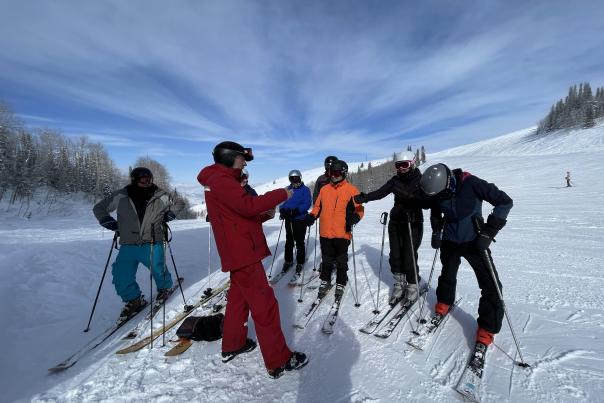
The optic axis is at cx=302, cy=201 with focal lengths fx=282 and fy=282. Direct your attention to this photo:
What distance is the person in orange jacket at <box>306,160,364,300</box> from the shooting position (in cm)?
462

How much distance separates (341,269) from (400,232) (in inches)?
46.4

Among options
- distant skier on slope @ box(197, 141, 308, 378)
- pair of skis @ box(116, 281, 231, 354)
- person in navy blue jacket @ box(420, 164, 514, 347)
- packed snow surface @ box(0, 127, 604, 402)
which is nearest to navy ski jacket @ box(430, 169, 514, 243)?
person in navy blue jacket @ box(420, 164, 514, 347)

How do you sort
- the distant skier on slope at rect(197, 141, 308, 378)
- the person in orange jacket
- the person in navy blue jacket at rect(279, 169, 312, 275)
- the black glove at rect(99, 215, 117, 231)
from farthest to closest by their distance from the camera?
the person in navy blue jacket at rect(279, 169, 312, 275) < the black glove at rect(99, 215, 117, 231) < the person in orange jacket < the distant skier on slope at rect(197, 141, 308, 378)

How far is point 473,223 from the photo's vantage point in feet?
11.2

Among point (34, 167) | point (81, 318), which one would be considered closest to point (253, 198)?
point (81, 318)

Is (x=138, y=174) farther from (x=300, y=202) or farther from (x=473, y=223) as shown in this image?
(x=473, y=223)

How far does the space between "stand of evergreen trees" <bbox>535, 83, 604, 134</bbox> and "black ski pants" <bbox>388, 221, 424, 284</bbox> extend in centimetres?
10070

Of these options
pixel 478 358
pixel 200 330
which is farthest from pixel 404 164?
pixel 200 330

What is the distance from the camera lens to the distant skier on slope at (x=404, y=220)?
442cm

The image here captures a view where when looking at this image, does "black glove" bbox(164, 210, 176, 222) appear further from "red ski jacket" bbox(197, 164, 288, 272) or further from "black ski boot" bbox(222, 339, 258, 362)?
"black ski boot" bbox(222, 339, 258, 362)

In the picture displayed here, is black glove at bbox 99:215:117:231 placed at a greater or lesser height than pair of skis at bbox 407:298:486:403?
greater

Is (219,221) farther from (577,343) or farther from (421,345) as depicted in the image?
(577,343)

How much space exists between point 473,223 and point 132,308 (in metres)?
5.50

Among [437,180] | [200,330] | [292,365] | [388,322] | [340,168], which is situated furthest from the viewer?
[340,168]
